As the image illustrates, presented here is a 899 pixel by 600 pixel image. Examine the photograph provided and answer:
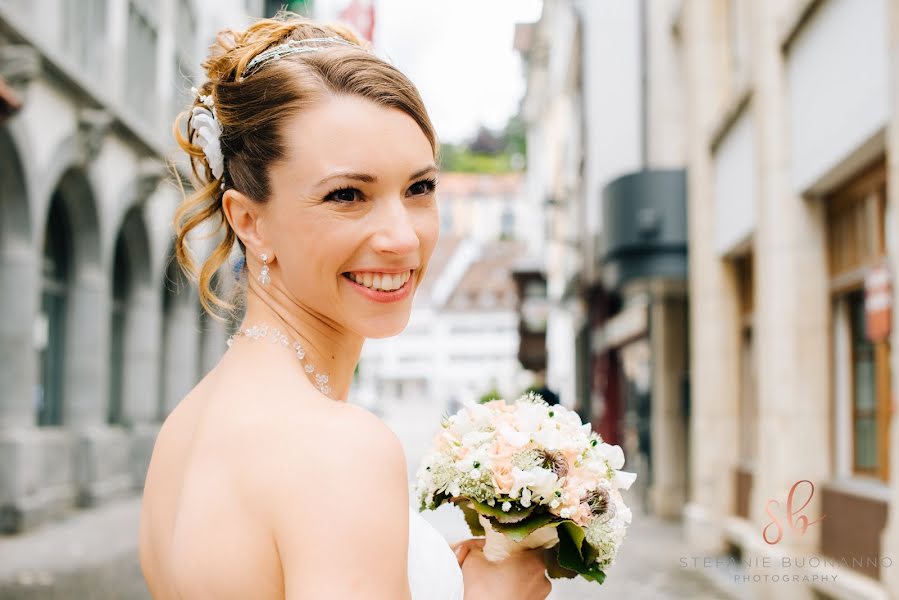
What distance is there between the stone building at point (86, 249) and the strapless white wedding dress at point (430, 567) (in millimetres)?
7346

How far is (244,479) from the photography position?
159cm

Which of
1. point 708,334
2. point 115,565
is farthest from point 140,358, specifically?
point 708,334

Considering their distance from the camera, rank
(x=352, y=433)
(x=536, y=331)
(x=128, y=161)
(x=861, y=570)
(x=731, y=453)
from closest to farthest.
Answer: (x=352, y=433) → (x=861, y=570) → (x=731, y=453) → (x=128, y=161) → (x=536, y=331)

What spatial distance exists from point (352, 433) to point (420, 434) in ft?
143

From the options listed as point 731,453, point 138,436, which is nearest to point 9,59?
point 138,436

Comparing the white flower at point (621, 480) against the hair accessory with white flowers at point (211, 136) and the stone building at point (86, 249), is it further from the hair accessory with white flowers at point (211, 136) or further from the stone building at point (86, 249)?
the stone building at point (86, 249)

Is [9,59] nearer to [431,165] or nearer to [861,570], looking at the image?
[861,570]

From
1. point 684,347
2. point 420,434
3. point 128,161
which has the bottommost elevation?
point 420,434

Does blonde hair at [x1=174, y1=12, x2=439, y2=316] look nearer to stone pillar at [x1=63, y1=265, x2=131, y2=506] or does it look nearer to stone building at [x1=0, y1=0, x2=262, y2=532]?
stone building at [x1=0, y1=0, x2=262, y2=532]

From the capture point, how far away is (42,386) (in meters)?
16.0

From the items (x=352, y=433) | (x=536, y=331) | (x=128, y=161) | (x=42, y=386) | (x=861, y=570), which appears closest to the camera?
(x=352, y=433)

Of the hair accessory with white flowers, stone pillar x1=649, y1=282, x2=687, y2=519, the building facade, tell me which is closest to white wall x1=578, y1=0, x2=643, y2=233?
the building facade

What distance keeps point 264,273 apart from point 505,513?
0.65 meters

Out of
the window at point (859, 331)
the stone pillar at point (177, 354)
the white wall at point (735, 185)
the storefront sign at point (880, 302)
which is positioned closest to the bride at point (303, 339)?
the storefront sign at point (880, 302)
